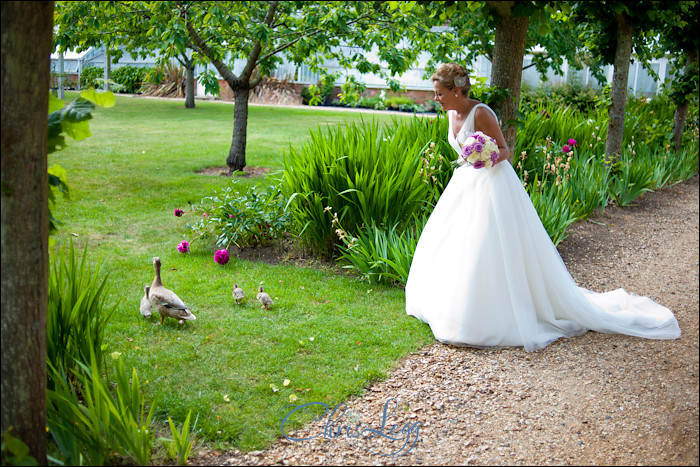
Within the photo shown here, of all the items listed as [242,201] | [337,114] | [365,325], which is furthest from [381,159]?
[337,114]

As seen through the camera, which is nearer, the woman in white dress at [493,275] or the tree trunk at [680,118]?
the woman in white dress at [493,275]

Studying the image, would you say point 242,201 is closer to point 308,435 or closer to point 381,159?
point 381,159

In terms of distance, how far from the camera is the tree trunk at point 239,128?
10.4 meters

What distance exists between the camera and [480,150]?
16.0 feet

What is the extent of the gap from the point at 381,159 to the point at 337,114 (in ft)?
55.3

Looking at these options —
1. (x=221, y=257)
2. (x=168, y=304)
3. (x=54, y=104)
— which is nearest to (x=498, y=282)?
(x=168, y=304)

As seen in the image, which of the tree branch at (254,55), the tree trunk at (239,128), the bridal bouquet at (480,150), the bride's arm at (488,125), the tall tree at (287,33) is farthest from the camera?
the tree trunk at (239,128)

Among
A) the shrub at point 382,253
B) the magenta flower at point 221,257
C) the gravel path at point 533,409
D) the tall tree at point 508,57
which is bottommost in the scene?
the gravel path at point 533,409

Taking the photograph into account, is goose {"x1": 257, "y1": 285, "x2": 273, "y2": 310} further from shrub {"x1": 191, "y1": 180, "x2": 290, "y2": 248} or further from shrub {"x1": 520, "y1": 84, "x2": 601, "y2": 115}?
shrub {"x1": 520, "y1": 84, "x2": 601, "y2": 115}

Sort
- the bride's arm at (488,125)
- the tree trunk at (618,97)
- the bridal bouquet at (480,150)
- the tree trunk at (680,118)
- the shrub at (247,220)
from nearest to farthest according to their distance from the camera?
the bridal bouquet at (480,150), the bride's arm at (488,125), the shrub at (247,220), the tree trunk at (618,97), the tree trunk at (680,118)

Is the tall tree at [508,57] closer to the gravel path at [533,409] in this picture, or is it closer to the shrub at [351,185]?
the shrub at [351,185]

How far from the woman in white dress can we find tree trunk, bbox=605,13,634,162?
5.05 meters

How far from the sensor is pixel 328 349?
177 inches

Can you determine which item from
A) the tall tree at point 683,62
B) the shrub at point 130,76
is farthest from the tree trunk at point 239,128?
the tall tree at point 683,62
